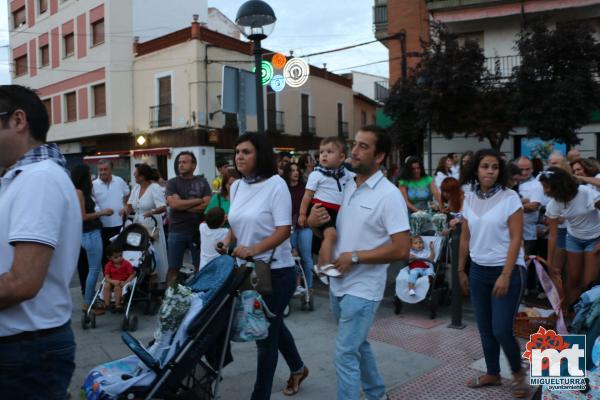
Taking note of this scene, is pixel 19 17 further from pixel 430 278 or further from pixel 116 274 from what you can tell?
pixel 430 278

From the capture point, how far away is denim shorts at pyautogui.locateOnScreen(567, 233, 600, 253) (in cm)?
540

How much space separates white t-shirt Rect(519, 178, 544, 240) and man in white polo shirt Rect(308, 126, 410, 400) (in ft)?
12.6

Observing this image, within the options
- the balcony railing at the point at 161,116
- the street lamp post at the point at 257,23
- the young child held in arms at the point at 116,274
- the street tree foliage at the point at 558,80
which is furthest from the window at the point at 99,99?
the young child held in arms at the point at 116,274

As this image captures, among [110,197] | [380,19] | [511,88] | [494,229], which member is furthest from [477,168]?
[380,19]

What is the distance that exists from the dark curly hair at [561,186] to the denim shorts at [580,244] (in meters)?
0.55

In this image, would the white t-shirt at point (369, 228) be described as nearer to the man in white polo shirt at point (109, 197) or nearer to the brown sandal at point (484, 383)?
the brown sandal at point (484, 383)

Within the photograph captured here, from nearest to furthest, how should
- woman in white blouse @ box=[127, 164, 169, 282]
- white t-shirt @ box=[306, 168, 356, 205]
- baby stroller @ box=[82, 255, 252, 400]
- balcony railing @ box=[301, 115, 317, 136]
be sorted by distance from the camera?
baby stroller @ box=[82, 255, 252, 400] < white t-shirt @ box=[306, 168, 356, 205] < woman in white blouse @ box=[127, 164, 169, 282] < balcony railing @ box=[301, 115, 317, 136]

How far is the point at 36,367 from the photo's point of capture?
1.93m

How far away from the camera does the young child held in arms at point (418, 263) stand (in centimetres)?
588

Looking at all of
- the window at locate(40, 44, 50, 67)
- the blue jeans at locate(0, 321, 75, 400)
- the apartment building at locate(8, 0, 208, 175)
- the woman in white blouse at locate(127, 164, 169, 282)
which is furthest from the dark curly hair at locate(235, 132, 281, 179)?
the window at locate(40, 44, 50, 67)

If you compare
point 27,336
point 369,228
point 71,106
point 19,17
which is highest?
point 19,17

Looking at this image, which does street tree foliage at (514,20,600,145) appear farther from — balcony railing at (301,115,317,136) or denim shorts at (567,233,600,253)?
balcony railing at (301,115,317,136)

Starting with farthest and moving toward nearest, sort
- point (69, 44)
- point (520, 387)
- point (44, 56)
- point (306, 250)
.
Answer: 1. point (44, 56)
2. point (69, 44)
3. point (306, 250)
4. point (520, 387)

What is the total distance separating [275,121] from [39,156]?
26.7 m
